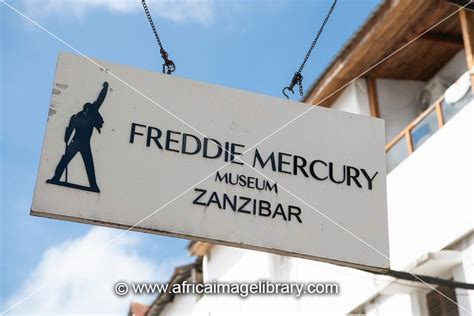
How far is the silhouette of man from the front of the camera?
5730 mm

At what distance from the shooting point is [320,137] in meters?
6.46

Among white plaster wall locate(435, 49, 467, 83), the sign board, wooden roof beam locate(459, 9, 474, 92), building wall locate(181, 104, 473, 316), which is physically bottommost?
the sign board

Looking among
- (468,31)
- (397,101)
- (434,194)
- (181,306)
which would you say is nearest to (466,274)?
(434,194)

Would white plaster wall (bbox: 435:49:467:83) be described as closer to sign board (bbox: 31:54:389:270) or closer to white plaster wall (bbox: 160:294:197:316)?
white plaster wall (bbox: 160:294:197:316)

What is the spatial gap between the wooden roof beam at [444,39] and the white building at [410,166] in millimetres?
15

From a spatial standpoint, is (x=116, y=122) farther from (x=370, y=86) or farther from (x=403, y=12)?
(x=370, y=86)

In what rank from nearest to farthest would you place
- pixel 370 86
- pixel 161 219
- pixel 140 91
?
1. pixel 161 219
2. pixel 140 91
3. pixel 370 86

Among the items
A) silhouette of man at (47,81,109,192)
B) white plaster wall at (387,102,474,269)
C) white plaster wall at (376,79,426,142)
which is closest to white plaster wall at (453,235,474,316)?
white plaster wall at (387,102,474,269)

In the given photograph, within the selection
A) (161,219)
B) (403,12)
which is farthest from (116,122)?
(403,12)

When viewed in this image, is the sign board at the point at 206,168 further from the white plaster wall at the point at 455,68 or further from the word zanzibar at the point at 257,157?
the white plaster wall at the point at 455,68

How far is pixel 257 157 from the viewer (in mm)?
6195

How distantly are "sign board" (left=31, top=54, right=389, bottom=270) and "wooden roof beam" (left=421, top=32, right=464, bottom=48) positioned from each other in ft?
24.6

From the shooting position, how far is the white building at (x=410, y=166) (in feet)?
35.8

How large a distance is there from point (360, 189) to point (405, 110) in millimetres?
8593
